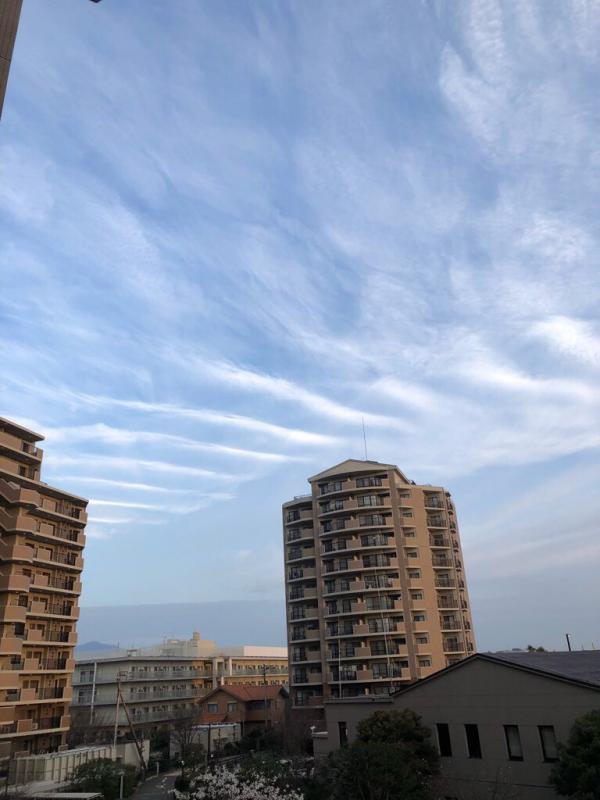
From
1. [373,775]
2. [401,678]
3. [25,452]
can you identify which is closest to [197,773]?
[373,775]

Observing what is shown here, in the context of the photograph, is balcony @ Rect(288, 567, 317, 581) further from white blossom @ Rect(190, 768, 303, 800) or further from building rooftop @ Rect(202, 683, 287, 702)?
white blossom @ Rect(190, 768, 303, 800)

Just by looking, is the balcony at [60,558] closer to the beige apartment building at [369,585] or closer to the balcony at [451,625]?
the beige apartment building at [369,585]

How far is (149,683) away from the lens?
66.5m

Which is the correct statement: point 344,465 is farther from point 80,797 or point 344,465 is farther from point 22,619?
point 80,797

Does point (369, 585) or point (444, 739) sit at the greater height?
point (369, 585)

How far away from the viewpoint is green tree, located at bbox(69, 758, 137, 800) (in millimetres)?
33625

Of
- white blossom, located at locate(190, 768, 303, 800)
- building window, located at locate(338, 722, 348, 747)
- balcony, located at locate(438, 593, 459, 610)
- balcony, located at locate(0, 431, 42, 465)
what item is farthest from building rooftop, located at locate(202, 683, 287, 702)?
white blossom, located at locate(190, 768, 303, 800)

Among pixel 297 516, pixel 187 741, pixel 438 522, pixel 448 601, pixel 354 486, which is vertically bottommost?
pixel 187 741

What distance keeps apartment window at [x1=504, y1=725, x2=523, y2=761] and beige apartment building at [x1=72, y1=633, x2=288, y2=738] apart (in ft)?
121

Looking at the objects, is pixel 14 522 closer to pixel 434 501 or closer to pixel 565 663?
pixel 565 663

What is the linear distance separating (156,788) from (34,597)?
16923mm

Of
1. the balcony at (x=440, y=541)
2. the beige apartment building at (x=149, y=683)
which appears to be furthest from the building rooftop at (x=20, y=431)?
the balcony at (x=440, y=541)

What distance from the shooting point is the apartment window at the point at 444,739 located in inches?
1005

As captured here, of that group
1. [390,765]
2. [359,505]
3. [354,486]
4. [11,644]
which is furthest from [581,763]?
[354,486]
